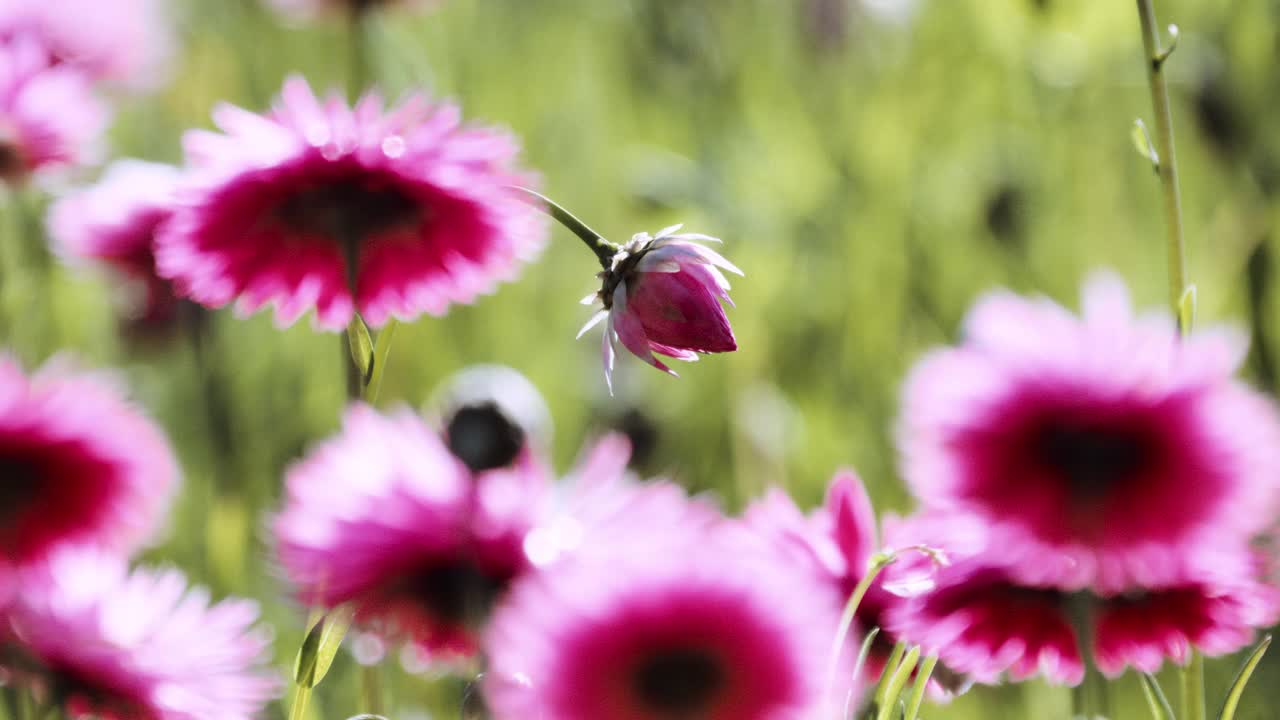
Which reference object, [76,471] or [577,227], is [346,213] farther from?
[76,471]

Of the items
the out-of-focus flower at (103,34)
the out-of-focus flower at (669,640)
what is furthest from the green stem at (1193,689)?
the out-of-focus flower at (103,34)

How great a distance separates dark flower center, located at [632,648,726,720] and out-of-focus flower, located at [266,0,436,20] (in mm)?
786

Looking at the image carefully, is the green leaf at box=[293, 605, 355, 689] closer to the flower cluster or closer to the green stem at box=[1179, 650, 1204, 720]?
the flower cluster

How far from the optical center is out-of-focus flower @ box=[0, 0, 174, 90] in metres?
0.77

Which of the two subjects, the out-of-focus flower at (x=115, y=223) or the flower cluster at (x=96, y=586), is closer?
the flower cluster at (x=96, y=586)

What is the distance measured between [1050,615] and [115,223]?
43cm

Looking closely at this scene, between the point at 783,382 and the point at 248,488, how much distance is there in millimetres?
491

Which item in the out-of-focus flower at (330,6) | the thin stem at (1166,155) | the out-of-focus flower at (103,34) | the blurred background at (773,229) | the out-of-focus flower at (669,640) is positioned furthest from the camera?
the out-of-focus flower at (330,6)

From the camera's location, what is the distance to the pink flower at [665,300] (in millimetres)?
329

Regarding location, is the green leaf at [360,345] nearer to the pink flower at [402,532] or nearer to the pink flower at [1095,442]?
the pink flower at [402,532]

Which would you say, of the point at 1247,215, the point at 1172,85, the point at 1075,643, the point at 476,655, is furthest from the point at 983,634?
the point at 1172,85

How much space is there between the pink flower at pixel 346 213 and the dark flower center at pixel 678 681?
5.2 inches

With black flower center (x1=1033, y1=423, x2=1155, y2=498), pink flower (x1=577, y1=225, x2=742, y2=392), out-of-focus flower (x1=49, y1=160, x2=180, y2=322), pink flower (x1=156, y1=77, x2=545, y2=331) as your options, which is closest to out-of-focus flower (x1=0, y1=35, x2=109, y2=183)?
out-of-focus flower (x1=49, y1=160, x2=180, y2=322)

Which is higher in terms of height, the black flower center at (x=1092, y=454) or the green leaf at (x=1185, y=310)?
the green leaf at (x=1185, y=310)
